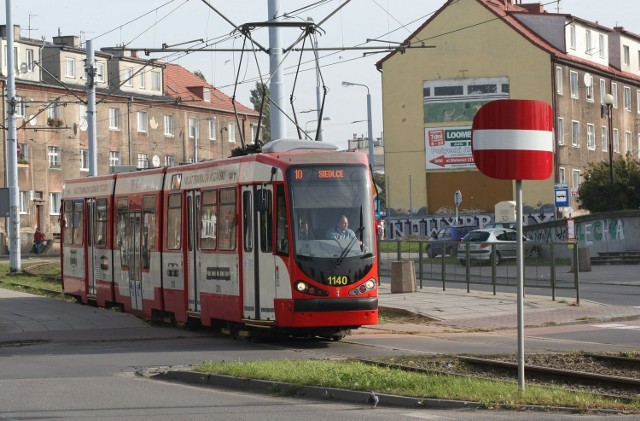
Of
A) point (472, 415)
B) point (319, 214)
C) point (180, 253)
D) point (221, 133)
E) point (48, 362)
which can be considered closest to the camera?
point (472, 415)

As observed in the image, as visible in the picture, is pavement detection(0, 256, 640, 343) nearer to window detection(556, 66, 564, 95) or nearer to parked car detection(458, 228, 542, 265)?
parked car detection(458, 228, 542, 265)

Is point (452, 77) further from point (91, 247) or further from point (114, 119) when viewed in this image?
point (91, 247)

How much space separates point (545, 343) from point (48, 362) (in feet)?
25.2

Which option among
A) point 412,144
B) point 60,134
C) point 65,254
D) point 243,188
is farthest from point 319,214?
point 60,134

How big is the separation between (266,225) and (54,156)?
5767 cm

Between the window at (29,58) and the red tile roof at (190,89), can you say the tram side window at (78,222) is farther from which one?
the red tile roof at (190,89)

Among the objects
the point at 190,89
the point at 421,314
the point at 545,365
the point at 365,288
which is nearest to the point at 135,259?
the point at 421,314

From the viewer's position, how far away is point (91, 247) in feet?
94.0

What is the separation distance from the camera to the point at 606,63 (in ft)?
256

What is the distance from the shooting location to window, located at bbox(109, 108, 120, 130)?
77.7 m

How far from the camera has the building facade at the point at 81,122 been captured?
72250mm

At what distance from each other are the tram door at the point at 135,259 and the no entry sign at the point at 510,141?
1462cm

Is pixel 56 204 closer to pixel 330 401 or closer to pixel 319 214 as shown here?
pixel 319 214

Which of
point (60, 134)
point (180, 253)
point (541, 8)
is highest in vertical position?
point (541, 8)
